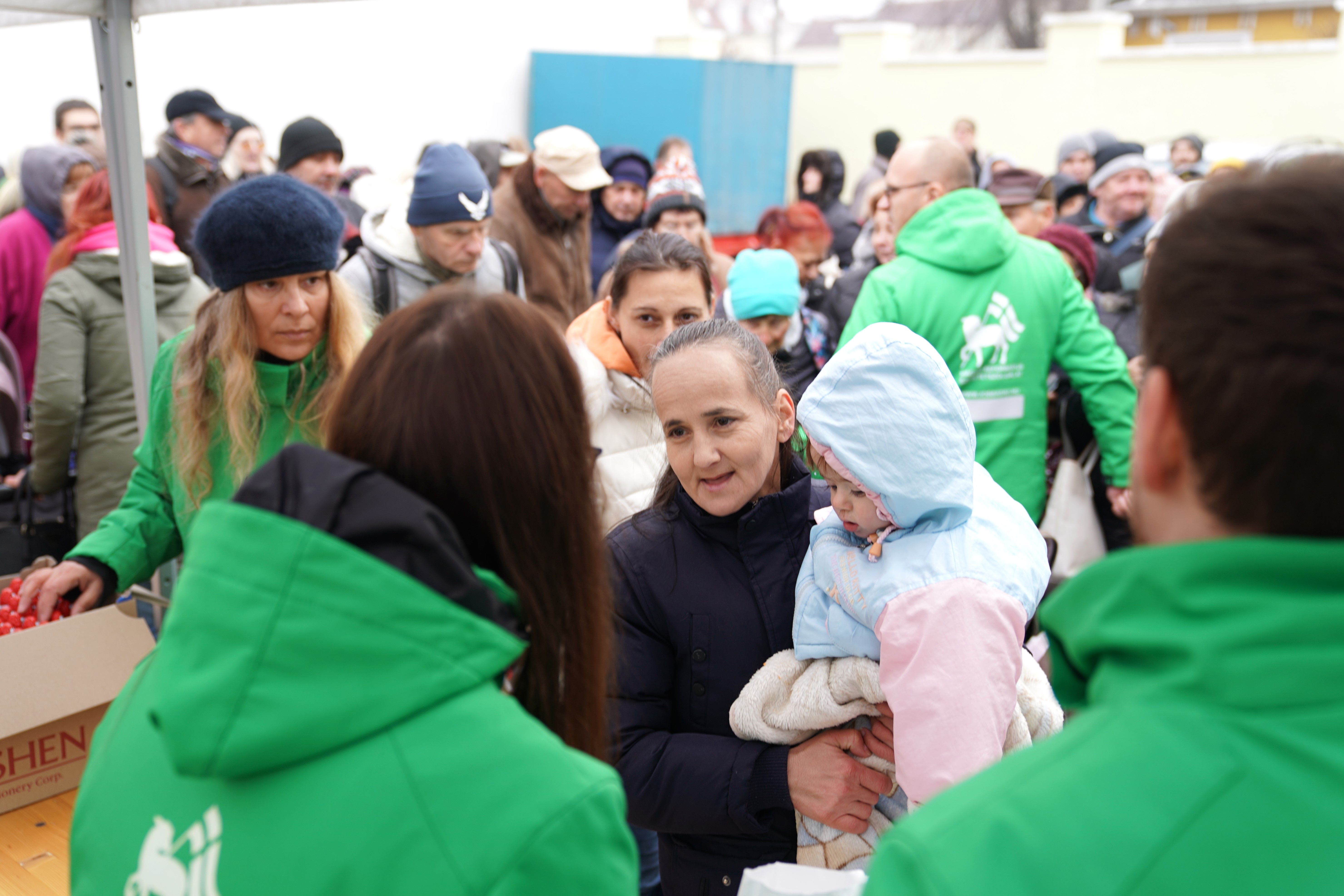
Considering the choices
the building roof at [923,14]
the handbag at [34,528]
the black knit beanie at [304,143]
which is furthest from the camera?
the building roof at [923,14]

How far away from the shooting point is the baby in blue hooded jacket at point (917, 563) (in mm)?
1406

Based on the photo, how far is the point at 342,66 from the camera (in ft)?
34.0

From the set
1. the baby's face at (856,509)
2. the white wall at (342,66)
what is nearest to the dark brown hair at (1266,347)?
the baby's face at (856,509)

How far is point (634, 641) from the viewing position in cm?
176

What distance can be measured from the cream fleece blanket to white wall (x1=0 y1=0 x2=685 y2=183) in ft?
21.9

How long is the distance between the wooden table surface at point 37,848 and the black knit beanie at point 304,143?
3670mm

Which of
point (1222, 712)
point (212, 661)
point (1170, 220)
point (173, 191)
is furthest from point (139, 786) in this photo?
point (173, 191)

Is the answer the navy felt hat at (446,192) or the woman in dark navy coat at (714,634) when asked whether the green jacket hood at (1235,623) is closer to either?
the woman in dark navy coat at (714,634)

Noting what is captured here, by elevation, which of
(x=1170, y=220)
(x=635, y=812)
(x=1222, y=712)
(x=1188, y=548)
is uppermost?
(x=1170, y=220)

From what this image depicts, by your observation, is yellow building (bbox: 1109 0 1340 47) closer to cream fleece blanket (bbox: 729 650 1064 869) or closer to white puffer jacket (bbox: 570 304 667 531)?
white puffer jacket (bbox: 570 304 667 531)

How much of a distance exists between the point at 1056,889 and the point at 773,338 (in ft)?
10.0

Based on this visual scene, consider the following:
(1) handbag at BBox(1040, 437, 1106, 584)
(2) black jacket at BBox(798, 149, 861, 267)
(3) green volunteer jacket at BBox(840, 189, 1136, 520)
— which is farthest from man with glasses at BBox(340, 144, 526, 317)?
(2) black jacket at BBox(798, 149, 861, 267)

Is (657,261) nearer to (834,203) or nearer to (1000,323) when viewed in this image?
(1000,323)

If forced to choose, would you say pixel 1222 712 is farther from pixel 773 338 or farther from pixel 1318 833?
pixel 773 338
